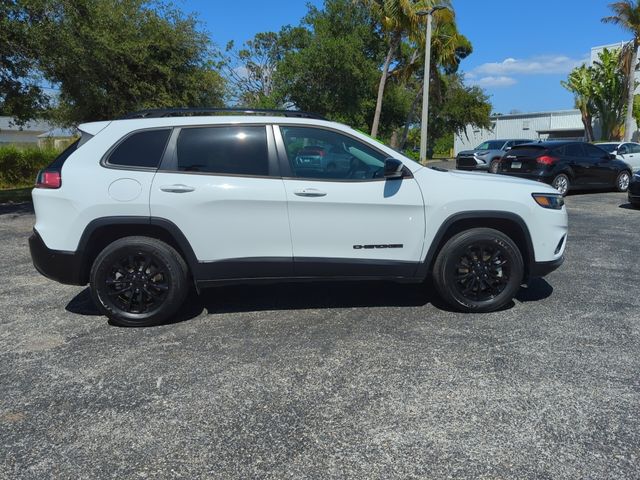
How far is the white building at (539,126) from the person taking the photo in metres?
46.0

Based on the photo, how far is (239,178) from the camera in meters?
4.31

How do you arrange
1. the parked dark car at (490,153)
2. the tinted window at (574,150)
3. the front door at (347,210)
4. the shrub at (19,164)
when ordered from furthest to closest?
1. the shrub at (19,164)
2. the parked dark car at (490,153)
3. the tinted window at (574,150)
4. the front door at (347,210)

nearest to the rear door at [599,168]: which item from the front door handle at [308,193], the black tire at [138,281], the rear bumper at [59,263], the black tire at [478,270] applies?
the black tire at [478,270]

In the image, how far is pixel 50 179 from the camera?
4258 mm

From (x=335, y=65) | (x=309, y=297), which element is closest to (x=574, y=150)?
(x=309, y=297)

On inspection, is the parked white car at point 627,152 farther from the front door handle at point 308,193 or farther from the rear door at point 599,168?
the front door handle at point 308,193

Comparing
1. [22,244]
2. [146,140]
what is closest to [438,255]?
[146,140]

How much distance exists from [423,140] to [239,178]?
1723 cm

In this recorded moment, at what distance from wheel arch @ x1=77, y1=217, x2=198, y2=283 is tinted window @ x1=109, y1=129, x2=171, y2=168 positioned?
487 mm

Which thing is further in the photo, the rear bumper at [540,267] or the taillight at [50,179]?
the rear bumper at [540,267]

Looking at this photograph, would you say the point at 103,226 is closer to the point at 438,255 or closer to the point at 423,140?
the point at 438,255

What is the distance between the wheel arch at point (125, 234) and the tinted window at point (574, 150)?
12439mm

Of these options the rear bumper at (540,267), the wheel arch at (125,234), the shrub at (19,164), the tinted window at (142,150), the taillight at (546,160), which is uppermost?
the shrub at (19,164)

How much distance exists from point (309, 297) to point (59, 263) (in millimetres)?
2317
